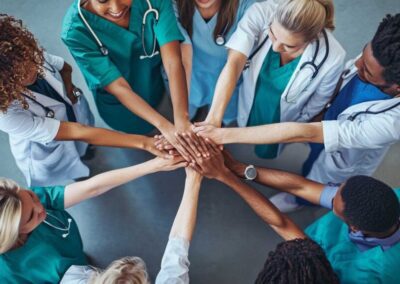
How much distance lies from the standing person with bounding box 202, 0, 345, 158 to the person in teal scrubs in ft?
1.24

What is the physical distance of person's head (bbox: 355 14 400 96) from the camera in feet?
4.34

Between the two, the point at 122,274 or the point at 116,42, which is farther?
the point at 116,42

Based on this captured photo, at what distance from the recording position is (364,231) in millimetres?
1243

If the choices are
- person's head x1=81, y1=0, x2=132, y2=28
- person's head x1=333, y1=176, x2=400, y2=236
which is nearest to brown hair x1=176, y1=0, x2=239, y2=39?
person's head x1=81, y1=0, x2=132, y2=28

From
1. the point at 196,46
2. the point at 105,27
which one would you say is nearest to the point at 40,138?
the point at 105,27

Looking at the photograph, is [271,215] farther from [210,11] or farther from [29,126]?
[29,126]

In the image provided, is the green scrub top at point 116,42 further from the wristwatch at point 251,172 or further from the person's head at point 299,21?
the wristwatch at point 251,172

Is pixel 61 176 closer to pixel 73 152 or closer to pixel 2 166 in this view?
pixel 73 152

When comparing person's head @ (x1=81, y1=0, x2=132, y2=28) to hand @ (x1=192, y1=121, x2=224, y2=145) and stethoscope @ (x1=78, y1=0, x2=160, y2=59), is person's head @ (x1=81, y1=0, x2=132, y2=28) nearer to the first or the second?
stethoscope @ (x1=78, y1=0, x2=160, y2=59)

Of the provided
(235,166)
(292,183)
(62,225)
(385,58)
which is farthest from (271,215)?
(62,225)

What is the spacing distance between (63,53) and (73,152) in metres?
0.94

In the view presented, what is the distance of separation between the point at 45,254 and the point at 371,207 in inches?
41.3

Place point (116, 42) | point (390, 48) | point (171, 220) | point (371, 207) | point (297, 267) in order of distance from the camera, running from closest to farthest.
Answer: point (297, 267), point (371, 207), point (390, 48), point (116, 42), point (171, 220)

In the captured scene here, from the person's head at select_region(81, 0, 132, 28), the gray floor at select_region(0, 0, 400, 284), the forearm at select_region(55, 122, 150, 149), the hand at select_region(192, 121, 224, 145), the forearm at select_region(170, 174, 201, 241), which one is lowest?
the gray floor at select_region(0, 0, 400, 284)
